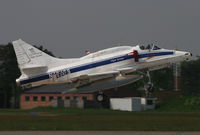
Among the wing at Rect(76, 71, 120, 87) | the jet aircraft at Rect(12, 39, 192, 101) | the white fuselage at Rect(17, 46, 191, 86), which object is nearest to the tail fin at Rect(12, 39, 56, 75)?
the jet aircraft at Rect(12, 39, 192, 101)

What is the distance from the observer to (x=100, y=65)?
34406 mm

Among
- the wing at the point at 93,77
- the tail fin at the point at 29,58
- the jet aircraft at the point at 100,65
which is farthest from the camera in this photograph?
the tail fin at the point at 29,58

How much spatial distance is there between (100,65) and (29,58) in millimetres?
6716

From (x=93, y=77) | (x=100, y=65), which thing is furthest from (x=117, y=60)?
(x=93, y=77)

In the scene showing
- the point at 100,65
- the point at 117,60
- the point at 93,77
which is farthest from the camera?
the point at 93,77

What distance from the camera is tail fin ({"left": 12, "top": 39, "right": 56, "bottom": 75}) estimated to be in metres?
35.6

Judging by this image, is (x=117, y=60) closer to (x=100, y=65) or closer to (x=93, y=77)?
(x=100, y=65)

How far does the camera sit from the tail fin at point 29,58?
35.6 metres

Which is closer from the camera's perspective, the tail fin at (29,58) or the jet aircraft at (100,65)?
the jet aircraft at (100,65)

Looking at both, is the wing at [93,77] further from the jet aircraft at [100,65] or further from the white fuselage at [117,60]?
the white fuselage at [117,60]

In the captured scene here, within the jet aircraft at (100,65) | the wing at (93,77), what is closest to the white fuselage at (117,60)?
the jet aircraft at (100,65)

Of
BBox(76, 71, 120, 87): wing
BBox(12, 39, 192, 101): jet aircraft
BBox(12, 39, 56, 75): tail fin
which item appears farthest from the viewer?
BBox(12, 39, 56, 75): tail fin

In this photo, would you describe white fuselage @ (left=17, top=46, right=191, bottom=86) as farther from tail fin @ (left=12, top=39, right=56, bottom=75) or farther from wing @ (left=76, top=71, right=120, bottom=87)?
tail fin @ (left=12, top=39, right=56, bottom=75)

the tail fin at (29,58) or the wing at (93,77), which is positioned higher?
the tail fin at (29,58)
